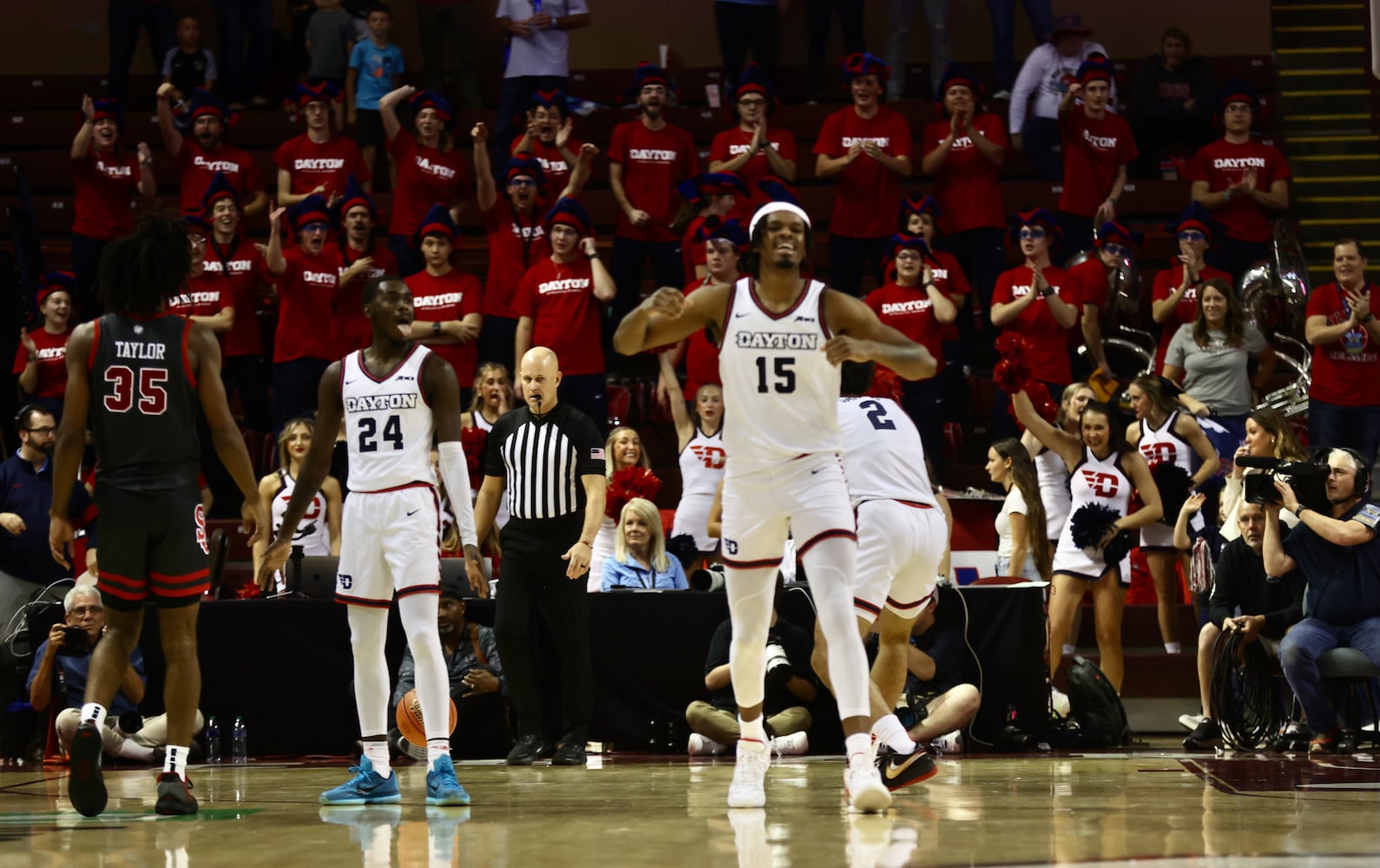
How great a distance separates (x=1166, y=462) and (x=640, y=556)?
149 inches

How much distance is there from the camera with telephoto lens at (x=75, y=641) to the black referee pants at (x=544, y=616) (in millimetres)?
2414

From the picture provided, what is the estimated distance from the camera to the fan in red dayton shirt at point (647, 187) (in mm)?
13023

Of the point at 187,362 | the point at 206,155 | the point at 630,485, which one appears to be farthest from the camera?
the point at 206,155

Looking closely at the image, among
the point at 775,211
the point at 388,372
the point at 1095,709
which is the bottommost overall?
the point at 1095,709

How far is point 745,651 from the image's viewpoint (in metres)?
6.04

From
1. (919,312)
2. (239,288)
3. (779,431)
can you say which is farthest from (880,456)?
(239,288)

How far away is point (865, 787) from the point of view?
18.3 feet

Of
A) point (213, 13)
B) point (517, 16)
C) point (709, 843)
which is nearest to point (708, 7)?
point (517, 16)

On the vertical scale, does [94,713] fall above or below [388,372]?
below

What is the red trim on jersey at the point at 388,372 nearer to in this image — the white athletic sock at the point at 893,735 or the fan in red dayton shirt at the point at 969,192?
the white athletic sock at the point at 893,735

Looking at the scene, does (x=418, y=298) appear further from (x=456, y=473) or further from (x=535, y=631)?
(x=456, y=473)

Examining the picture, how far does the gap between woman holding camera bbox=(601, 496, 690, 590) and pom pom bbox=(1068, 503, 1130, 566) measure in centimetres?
254

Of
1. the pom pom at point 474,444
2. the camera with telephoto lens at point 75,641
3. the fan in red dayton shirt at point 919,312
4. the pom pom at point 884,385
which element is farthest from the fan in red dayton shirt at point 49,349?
the pom pom at point 884,385

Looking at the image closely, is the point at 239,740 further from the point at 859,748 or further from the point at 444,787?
the point at 859,748
